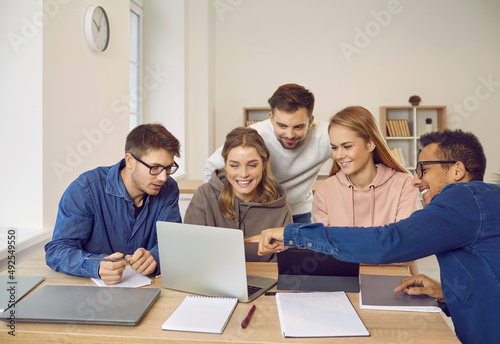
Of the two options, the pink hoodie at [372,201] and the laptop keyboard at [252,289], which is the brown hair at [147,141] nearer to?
the laptop keyboard at [252,289]

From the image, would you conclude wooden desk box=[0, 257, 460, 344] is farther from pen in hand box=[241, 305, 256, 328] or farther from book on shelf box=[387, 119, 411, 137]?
book on shelf box=[387, 119, 411, 137]

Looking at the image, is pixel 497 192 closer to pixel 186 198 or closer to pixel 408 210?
pixel 408 210

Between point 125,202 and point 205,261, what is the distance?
2.21ft

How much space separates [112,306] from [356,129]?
53.3 inches

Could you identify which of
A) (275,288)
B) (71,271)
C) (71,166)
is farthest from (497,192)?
(71,166)

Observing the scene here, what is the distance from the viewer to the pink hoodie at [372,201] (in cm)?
218

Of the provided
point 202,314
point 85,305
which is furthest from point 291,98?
point 85,305

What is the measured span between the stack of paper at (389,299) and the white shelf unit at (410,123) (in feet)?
14.9

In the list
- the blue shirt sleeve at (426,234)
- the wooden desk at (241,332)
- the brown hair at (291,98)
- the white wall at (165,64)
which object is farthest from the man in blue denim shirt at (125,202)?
the white wall at (165,64)

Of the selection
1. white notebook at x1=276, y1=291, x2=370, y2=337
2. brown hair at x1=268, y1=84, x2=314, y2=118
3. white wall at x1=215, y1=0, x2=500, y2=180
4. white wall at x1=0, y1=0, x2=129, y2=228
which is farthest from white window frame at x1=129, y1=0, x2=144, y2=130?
white notebook at x1=276, y1=291, x2=370, y2=337

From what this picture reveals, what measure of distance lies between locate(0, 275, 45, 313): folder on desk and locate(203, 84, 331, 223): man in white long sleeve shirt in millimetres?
1395

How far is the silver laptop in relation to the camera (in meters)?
1.45

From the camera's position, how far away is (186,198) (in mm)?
4480

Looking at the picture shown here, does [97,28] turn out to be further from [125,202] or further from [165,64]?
[165,64]
